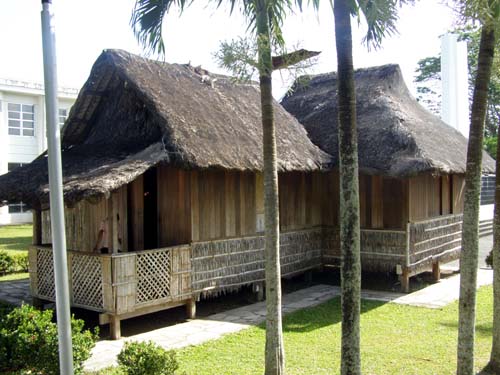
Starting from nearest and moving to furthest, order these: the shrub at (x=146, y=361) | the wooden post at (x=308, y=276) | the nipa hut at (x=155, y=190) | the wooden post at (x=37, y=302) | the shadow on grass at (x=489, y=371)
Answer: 1. the shrub at (x=146, y=361)
2. the shadow on grass at (x=489, y=371)
3. the nipa hut at (x=155, y=190)
4. the wooden post at (x=37, y=302)
5. the wooden post at (x=308, y=276)

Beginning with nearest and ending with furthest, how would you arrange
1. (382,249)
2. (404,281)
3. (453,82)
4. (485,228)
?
(404,281)
(382,249)
(485,228)
(453,82)

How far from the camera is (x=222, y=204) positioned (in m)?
10.0

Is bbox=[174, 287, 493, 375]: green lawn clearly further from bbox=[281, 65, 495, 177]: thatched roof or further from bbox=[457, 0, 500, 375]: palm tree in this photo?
bbox=[281, 65, 495, 177]: thatched roof

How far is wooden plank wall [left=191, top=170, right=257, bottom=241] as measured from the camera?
9.48 metres

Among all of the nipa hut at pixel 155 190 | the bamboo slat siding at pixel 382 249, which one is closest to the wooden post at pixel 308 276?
the nipa hut at pixel 155 190

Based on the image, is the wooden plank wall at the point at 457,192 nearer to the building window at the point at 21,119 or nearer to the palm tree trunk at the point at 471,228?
the palm tree trunk at the point at 471,228

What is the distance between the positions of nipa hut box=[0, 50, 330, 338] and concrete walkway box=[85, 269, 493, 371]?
45 centimetres

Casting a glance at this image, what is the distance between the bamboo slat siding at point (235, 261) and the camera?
9.35 metres

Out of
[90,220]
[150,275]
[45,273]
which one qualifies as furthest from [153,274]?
[45,273]

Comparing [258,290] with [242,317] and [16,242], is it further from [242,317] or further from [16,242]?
[16,242]

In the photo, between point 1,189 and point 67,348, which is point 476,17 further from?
point 1,189

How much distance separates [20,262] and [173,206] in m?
7.64

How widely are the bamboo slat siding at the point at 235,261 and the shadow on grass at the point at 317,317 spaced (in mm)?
1261

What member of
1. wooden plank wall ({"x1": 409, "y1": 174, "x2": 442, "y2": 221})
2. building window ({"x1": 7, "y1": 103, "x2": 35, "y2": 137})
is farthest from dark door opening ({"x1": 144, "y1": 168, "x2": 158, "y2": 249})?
building window ({"x1": 7, "y1": 103, "x2": 35, "y2": 137})
